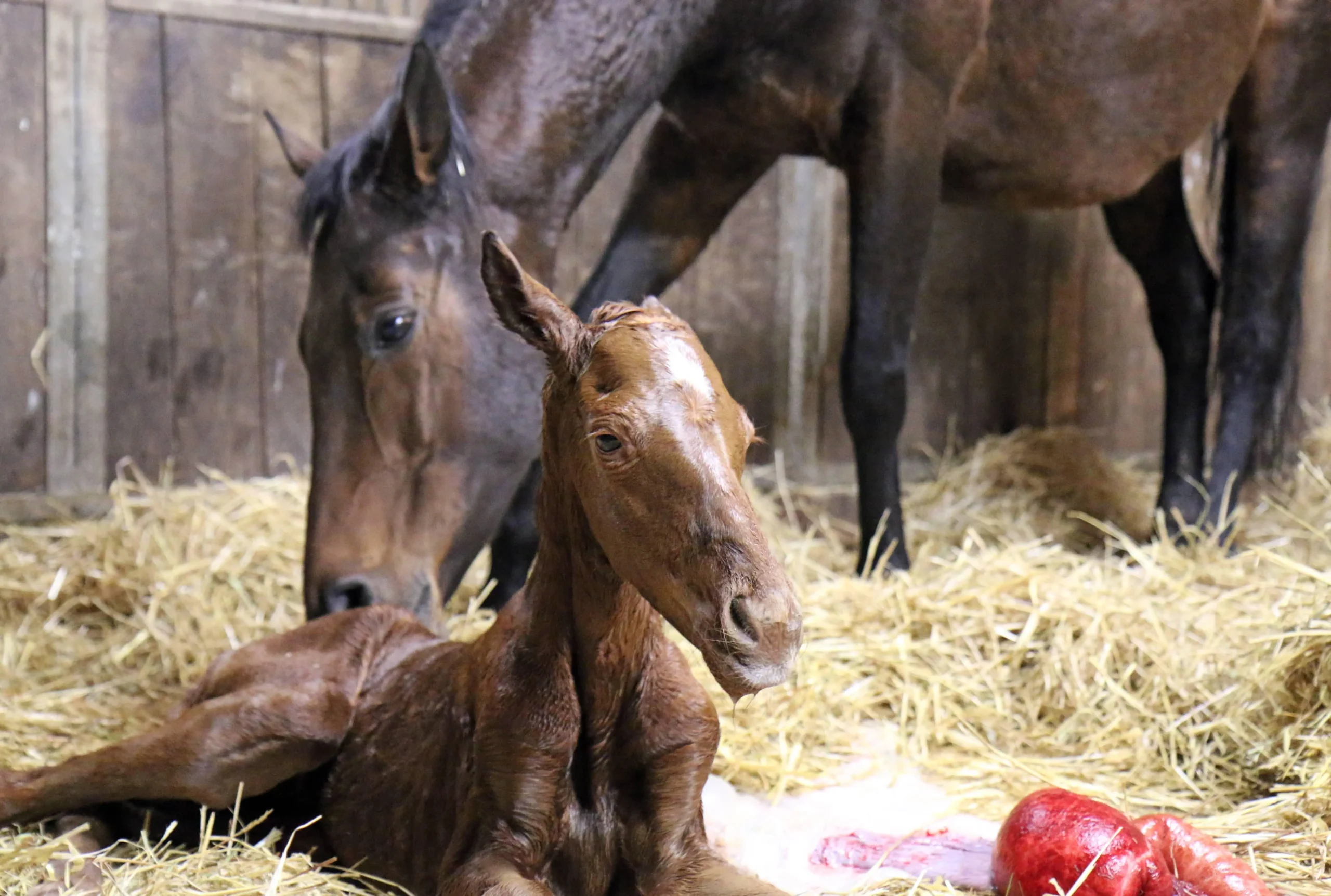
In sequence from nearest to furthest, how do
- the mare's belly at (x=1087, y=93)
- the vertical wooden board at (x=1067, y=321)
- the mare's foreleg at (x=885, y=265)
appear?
1. the mare's foreleg at (x=885, y=265)
2. the mare's belly at (x=1087, y=93)
3. the vertical wooden board at (x=1067, y=321)

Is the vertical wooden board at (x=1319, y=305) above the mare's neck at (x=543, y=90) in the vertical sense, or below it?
below

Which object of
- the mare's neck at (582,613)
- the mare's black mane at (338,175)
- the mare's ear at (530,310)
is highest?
the mare's black mane at (338,175)

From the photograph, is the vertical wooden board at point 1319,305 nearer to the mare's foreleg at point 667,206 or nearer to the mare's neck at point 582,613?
the mare's foreleg at point 667,206

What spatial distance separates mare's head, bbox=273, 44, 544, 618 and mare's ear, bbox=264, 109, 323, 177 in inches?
12.0

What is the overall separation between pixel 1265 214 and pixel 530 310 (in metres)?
3.11

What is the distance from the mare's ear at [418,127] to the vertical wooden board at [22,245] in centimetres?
175

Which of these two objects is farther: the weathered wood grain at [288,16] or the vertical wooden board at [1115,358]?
the vertical wooden board at [1115,358]

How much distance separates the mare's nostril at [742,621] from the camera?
3.58 feet

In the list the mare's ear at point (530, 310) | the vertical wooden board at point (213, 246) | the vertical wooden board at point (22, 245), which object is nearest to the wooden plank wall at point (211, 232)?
the vertical wooden board at point (213, 246)

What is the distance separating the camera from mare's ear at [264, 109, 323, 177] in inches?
106

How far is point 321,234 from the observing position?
240 cm

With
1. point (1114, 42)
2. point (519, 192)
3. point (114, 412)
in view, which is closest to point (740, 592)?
point (519, 192)

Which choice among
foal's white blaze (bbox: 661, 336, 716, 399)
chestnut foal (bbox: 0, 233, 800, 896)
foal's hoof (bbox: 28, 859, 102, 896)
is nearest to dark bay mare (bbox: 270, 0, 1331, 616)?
chestnut foal (bbox: 0, 233, 800, 896)

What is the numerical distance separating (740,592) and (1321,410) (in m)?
4.94
